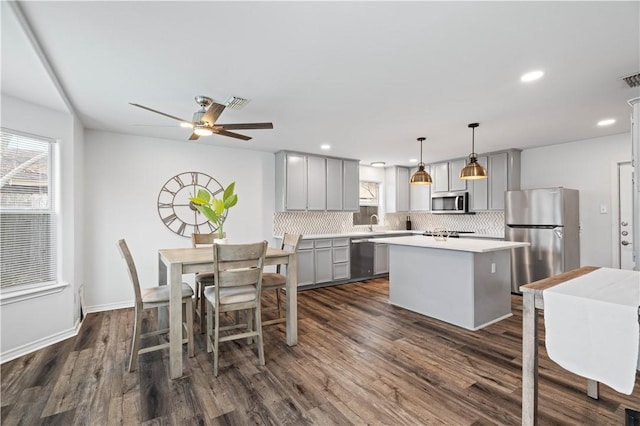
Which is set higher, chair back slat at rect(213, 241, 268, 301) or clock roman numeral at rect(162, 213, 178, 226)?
clock roman numeral at rect(162, 213, 178, 226)

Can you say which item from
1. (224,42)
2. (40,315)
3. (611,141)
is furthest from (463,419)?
(611,141)

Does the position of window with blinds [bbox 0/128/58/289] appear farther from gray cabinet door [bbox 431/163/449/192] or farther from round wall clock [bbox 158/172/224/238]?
gray cabinet door [bbox 431/163/449/192]

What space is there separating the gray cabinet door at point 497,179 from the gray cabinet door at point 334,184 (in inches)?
107

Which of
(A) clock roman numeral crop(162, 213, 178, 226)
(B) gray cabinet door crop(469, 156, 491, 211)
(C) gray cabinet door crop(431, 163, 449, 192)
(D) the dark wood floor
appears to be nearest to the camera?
(D) the dark wood floor

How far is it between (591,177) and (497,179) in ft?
4.06

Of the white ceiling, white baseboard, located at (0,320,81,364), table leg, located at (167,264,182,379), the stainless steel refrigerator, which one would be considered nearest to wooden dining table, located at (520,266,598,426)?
the white ceiling

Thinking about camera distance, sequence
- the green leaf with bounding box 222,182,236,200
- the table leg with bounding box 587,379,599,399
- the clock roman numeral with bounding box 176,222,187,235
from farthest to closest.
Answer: the clock roman numeral with bounding box 176,222,187,235
the green leaf with bounding box 222,182,236,200
the table leg with bounding box 587,379,599,399

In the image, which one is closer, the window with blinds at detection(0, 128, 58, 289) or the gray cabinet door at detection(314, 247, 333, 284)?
the window with blinds at detection(0, 128, 58, 289)

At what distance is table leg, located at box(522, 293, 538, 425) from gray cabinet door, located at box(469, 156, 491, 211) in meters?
4.36

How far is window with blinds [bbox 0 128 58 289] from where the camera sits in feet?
8.95

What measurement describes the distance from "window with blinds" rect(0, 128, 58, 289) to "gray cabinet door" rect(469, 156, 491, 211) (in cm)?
622

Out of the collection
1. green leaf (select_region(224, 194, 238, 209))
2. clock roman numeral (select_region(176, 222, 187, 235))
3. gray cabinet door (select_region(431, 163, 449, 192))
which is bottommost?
clock roman numeral (select_region(176, 222, 187, 235))

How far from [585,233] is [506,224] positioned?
1.06 m

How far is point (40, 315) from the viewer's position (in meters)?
2.88
